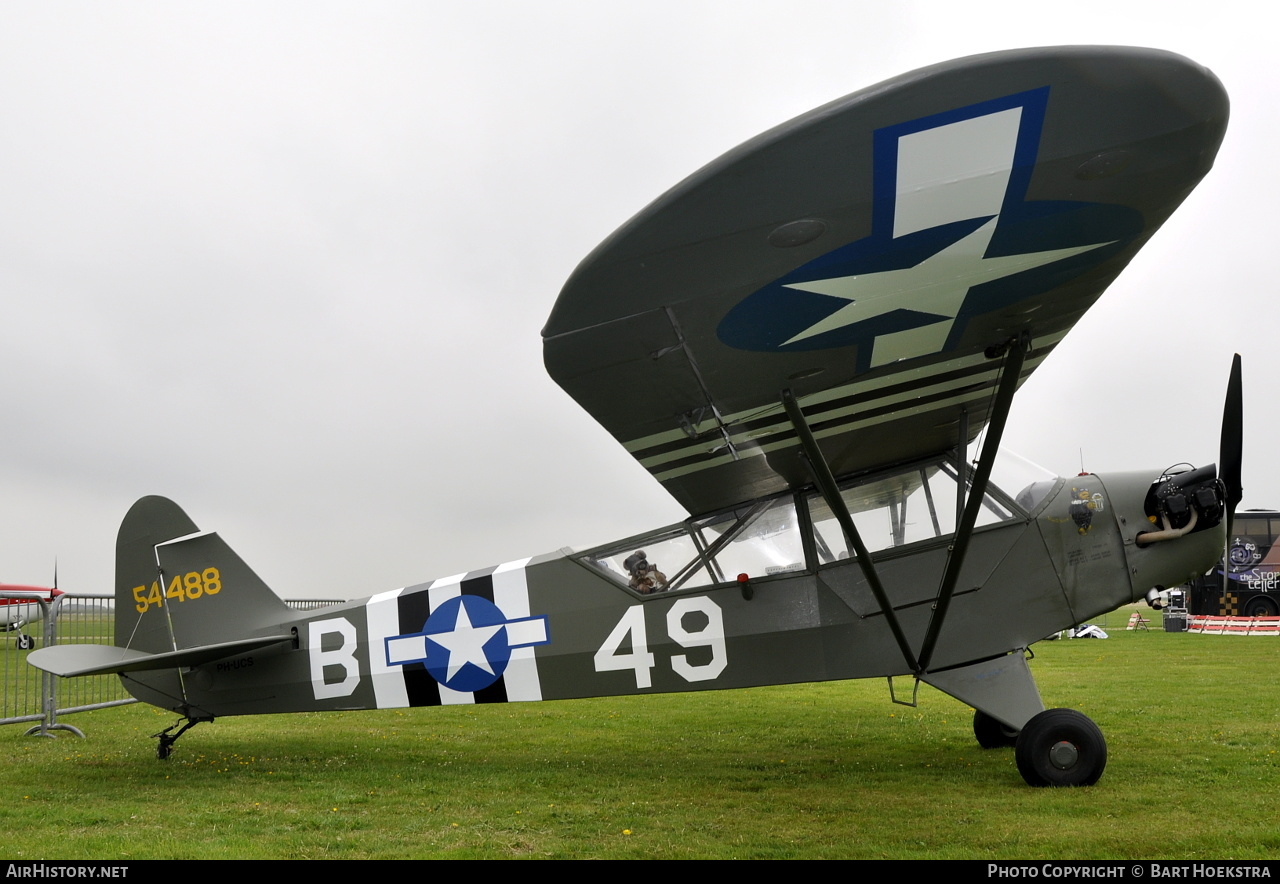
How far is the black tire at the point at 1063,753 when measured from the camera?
489 cm

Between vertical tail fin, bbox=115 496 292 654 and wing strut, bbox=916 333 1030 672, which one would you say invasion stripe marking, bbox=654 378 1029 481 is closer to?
wing strut, bbox=916 333 1030 672

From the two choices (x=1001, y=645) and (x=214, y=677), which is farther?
(x=214, y=677)

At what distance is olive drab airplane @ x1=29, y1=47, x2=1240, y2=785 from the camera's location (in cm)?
293

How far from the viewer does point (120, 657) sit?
6367mm

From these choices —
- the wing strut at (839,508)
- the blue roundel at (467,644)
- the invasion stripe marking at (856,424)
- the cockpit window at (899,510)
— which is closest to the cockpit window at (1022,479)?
the cockpit window at (899,510)

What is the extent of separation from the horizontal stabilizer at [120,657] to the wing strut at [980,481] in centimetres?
479

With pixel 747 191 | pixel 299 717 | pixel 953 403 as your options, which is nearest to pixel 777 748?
pixel 953 403

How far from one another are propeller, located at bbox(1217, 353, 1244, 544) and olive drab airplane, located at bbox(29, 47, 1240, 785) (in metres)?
0.02

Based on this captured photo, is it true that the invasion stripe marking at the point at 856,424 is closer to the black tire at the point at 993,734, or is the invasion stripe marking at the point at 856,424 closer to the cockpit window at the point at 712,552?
the cockpit window at the point at 712,552

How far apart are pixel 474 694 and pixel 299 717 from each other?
4678 mm
